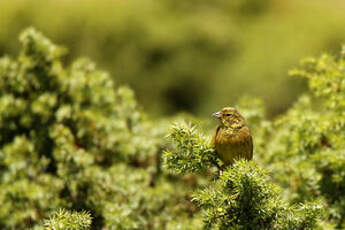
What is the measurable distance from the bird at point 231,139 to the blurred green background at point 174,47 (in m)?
4.75

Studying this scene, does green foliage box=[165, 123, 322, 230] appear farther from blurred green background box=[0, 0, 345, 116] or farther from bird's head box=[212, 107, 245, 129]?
blurred green background box=[0, 0, 345, 116]

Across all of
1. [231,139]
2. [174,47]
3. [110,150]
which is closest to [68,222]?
[231,139]

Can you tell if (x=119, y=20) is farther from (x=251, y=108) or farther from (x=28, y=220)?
(x=28, y=220)

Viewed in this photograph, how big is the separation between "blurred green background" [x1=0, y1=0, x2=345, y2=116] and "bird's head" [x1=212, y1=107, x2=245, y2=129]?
4.74m

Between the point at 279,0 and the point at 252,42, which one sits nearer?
the point at 252,42

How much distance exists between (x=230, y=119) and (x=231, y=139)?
0.09 meters

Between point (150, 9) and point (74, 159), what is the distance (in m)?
4.66

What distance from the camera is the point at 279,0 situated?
23.6 feet

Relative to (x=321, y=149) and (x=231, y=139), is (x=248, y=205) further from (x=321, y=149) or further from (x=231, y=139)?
(x=321, y=149)

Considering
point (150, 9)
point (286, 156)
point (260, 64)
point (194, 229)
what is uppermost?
point (150, 9)

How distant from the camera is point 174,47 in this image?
6.24m

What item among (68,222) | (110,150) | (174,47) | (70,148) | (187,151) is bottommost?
(68,222)

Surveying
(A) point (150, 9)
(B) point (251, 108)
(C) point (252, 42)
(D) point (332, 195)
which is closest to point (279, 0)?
(C) point (252, 42)

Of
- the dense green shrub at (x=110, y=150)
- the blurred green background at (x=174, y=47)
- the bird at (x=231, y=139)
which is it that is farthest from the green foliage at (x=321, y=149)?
the blurred green background at (x=174, y=47)
